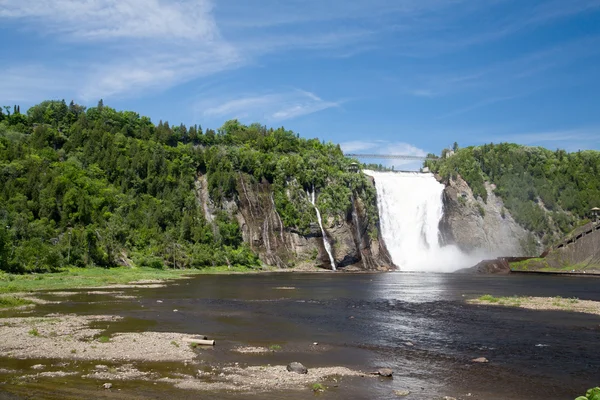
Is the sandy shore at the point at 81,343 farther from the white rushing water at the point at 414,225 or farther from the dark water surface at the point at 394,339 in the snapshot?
the white rushing water at the point at 414,225

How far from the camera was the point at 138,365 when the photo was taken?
21500 mm

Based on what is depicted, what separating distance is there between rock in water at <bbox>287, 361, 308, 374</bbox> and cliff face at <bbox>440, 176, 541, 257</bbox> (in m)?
134

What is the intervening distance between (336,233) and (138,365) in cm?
11652

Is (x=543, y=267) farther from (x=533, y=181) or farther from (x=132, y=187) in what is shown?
(x=132, y=187)

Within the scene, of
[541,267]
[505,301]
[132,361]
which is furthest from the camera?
[541,267]

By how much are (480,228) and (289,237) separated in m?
60.8

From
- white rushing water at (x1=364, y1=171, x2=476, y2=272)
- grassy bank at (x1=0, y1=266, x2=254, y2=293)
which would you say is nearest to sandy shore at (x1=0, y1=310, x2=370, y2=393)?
grassy bank at (x1=0, y1=266, x2=254, y2=293)

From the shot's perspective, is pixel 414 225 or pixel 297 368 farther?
pixel 414 225

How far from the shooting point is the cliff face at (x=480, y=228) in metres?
152

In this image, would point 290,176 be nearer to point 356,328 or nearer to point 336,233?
point 336,233

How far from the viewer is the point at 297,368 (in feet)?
69.5

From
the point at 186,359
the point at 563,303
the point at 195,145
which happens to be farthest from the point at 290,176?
the point at 186,359

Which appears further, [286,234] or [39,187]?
[286,234]

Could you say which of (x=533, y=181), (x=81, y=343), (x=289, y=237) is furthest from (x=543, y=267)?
(x=81, y=343)
